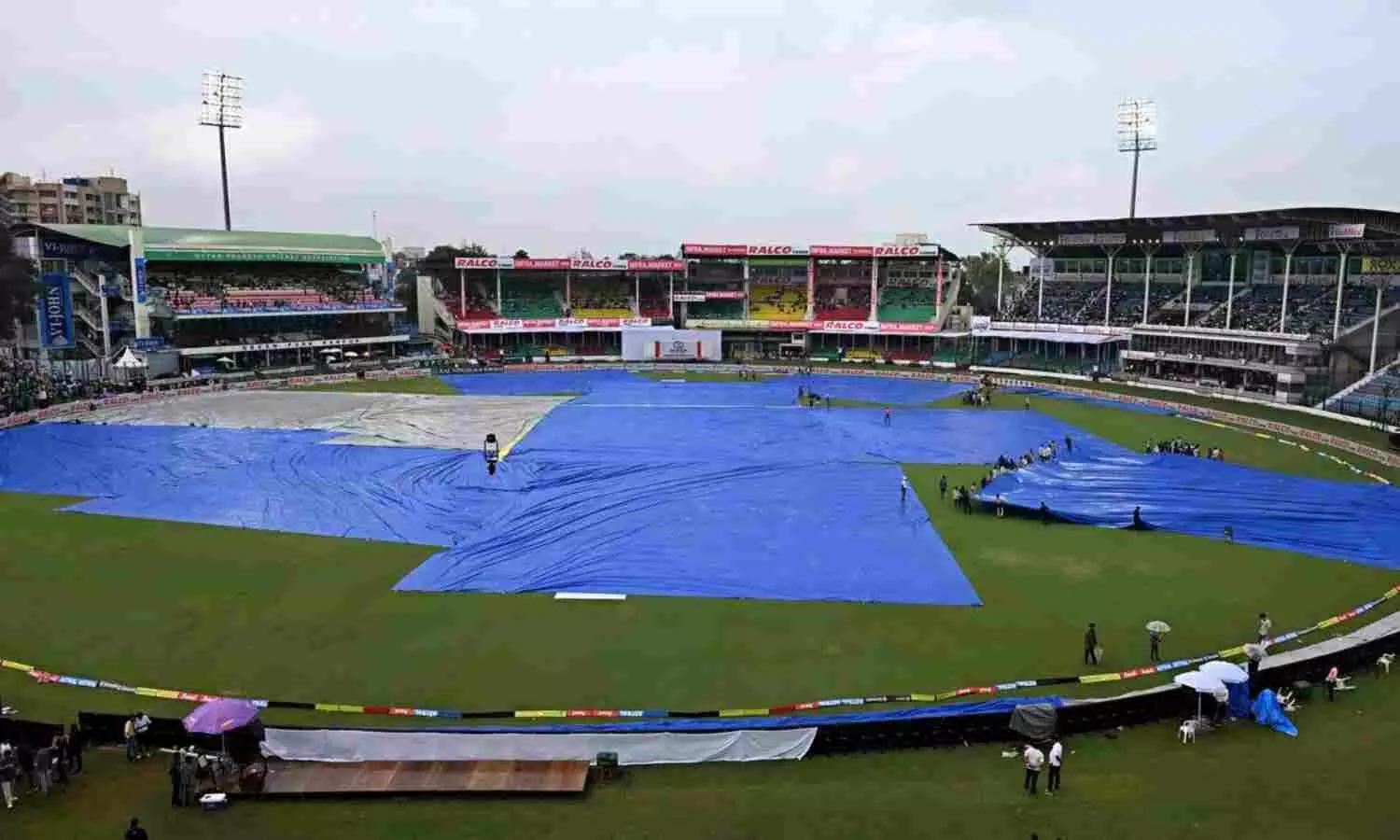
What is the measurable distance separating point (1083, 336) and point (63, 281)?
7120 cm

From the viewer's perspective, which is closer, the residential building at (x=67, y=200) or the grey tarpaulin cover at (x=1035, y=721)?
the grey tarpaulin cover at (x=1035, y=721)

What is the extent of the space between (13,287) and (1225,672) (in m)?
64.5

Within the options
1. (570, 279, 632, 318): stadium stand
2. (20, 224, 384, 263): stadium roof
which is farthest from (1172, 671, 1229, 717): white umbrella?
(570, 279, 632, 318): stadium stand

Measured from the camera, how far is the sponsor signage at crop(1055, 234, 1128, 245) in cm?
7344

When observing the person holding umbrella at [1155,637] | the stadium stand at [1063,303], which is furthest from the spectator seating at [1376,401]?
the person holding umbrella at [1155,637]

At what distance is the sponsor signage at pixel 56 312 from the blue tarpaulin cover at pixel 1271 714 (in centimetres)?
6719

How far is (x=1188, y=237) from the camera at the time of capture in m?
67.4

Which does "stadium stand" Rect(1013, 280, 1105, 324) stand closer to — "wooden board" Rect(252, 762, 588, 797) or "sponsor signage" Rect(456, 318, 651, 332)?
"sponsor signage" Rect(456, 318, 651, 332)

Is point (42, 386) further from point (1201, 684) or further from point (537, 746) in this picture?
point (1201, 684)

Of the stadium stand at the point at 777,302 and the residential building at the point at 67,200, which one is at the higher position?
the residential building at the point at 67,200

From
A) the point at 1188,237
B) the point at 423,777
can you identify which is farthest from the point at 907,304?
the point at 423,777

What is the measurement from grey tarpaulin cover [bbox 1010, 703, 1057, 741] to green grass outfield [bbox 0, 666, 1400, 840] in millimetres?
529

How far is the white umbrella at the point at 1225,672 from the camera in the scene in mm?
16500

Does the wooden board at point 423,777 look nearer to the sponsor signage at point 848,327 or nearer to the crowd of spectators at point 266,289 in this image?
the crowd of spectators at point 266,289
